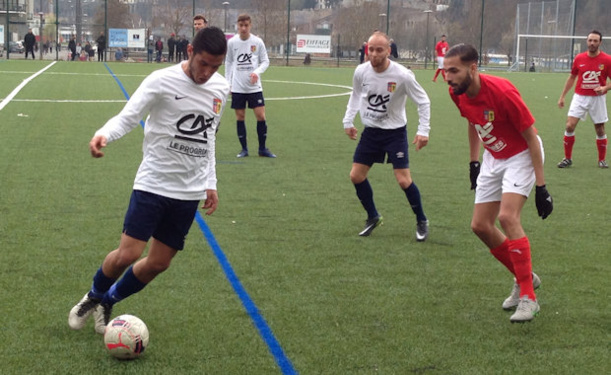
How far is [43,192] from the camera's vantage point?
9445 millimetres

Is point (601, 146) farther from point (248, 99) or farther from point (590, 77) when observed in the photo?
point (248, 99)

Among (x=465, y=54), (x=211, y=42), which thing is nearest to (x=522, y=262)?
(x=465, y=54)

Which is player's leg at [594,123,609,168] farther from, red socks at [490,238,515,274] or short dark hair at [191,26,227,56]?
short dark hair at [191,26,227,56]

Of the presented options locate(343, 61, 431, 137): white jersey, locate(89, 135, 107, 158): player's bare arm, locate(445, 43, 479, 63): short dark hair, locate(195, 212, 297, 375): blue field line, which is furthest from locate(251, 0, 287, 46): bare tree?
locate(89, 135, 107, 158): player's bare arm

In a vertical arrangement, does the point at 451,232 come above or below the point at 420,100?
below

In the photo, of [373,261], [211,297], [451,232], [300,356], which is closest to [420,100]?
[451,232]

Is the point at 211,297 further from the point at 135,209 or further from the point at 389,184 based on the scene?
the point at 389,184

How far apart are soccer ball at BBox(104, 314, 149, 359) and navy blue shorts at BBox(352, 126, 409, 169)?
381 cm

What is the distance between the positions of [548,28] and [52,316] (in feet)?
164

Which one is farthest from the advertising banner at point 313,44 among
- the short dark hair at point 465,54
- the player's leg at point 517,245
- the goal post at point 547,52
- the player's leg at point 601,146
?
the player's leg at point 517,245

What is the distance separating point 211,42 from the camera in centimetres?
445

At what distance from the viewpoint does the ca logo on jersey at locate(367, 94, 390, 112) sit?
7.86 meters

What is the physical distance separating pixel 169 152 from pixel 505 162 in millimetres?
2331

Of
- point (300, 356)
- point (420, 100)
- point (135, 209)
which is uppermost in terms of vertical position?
point (420, 100)
